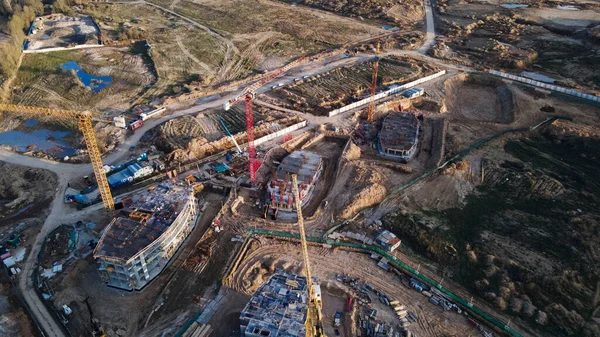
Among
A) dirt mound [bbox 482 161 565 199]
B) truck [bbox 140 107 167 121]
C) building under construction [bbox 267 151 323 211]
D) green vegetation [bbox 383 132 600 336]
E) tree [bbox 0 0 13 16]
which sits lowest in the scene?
green vegetation [bbox 383 132 600 336]

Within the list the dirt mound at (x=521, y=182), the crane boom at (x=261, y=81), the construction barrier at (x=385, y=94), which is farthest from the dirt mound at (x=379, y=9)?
the dirt mound at (x=521, y=182)

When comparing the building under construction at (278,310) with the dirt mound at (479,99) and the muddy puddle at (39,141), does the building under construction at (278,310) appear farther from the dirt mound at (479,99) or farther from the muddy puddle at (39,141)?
the dirt mound at (479,99)

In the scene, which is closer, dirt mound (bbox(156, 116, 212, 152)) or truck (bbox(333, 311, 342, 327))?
truck (bbox(333, 311, 342, 327))

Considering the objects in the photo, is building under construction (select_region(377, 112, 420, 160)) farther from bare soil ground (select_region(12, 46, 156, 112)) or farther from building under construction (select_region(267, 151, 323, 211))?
bare soil ground (select_region(12, 46, 156, 112))

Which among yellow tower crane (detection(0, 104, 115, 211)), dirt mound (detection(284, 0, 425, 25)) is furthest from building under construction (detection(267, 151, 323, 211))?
dirt mound (detection(284, 0, 425, 25))

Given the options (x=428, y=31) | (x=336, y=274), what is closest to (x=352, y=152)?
(x=336, y=274)

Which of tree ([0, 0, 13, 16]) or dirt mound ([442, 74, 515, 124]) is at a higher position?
tree ([0, 0, 13, 16])

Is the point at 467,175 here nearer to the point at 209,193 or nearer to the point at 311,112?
the point at 311,112

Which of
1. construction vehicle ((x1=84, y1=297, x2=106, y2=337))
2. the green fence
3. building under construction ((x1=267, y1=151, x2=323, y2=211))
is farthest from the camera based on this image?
building under construction ((x1=267, y1=151, x2=323, y2=211))
